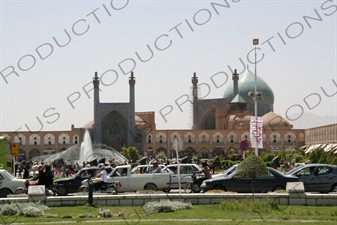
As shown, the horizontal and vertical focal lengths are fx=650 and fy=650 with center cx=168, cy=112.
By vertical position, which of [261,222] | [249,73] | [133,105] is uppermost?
[249,73]

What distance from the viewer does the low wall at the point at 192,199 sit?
555 inches

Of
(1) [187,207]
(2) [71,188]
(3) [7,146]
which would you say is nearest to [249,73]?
(3) [7,146]

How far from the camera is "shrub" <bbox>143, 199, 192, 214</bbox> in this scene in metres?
13.2

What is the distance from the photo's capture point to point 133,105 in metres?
77.0

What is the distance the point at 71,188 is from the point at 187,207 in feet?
23.1

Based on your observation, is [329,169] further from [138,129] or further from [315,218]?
[138,129]

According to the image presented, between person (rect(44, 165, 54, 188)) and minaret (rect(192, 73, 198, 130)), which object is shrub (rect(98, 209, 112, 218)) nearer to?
person (rect(44, 165, 54, 188))

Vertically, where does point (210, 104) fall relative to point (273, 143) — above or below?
above

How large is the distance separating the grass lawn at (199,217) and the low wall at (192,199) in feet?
1.37

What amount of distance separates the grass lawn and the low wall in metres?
0.42

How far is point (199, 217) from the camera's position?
1223cm

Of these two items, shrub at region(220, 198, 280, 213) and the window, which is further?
the window

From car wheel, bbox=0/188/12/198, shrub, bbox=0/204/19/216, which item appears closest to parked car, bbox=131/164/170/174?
car wheel, bbox=0/188/12/198

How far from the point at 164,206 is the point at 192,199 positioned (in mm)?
1351
